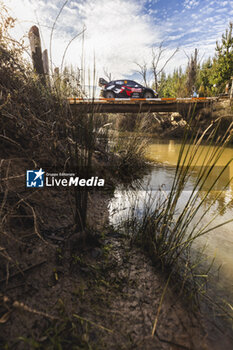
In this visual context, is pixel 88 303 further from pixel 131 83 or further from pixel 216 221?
pixel 131 83

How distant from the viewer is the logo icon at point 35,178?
5.27 ft

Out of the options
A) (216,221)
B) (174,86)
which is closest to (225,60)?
(174,86)

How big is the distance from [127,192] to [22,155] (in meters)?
1.44

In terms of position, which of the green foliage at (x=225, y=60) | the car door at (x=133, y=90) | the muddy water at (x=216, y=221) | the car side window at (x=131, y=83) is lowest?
the muddy water at (x=216, y=221)

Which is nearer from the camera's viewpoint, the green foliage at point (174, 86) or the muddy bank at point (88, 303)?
the muddy bank at point (88, 303)

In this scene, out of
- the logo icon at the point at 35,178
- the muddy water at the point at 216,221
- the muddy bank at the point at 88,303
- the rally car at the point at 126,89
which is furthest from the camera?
the rally car at the point at 126,89

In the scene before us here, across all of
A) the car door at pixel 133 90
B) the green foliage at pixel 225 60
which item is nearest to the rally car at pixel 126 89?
the car door at pixel 133 90

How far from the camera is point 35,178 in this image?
5.44 ft

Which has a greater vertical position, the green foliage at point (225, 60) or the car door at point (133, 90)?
the green foliage at point (225, 60)

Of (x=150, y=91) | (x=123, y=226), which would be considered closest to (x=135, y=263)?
(x=123, y=226)

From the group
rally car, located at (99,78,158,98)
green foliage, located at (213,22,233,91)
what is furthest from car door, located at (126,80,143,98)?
green foliage, located at (213,22,233,91)

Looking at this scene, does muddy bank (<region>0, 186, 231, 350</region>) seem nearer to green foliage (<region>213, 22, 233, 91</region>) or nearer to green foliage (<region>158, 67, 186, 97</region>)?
green foliage (<region>158, 67, 186, 97</region>)

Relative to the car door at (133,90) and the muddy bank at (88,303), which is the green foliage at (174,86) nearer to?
the car door at (133,90)

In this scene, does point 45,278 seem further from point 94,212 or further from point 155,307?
point 94,212
